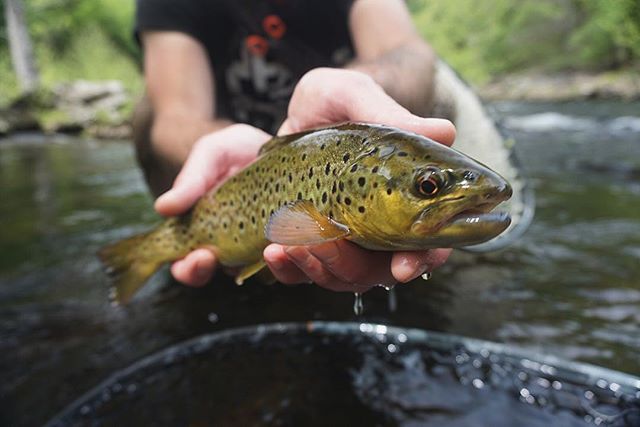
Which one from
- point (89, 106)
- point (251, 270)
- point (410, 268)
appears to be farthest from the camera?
point (89, 106)

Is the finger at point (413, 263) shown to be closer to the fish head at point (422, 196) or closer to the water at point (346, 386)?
the fish head at point (422, 196)

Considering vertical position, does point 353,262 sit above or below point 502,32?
above

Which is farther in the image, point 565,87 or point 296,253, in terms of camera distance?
point 565,87

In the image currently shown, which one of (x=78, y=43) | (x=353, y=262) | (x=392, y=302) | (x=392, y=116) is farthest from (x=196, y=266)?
(x=78, y=43)

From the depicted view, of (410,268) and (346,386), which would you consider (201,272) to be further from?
(410,268)

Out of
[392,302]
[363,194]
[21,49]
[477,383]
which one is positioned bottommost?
[21,49]

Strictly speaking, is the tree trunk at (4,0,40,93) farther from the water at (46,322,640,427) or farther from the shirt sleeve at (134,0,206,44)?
the water at (46,322,640,427)

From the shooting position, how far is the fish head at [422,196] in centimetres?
95

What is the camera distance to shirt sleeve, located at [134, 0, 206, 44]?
2941 millimetres

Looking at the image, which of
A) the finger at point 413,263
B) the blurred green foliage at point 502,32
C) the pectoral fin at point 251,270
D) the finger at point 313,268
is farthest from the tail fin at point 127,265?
the blurred green foliage at point 502,32

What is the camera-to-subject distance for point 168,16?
2957mm

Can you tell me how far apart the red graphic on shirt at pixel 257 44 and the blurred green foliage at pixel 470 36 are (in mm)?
10447

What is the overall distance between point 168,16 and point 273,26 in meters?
0.60

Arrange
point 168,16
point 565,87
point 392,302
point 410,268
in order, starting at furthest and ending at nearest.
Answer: point 565,87
point 168,16
point 392,302
point 410,268
